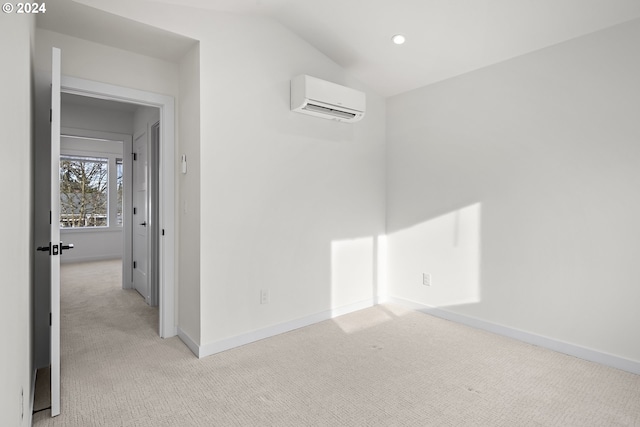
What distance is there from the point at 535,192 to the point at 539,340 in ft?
4.03

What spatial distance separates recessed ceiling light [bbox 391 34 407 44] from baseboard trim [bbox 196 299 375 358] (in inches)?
103

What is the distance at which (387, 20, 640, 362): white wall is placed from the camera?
2.52 m

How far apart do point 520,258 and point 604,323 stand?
71 centimetres

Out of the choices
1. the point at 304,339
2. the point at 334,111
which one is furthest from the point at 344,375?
the point at 334,111

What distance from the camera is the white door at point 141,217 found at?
4359mm

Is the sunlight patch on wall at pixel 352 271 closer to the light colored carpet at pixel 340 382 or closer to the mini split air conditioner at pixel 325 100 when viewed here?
the light colored carpet at pixel 340 382

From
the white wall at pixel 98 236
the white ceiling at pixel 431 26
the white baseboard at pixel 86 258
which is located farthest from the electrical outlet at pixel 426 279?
the white baseboard at pixel 86 258

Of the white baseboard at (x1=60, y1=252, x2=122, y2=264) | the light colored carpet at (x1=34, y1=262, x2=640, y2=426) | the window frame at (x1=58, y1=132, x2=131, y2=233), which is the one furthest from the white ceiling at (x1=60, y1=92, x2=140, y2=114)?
the white baseboard at (x1=60, y1=252, x2=122, y2=264)

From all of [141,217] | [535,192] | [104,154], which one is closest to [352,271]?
[535,192]

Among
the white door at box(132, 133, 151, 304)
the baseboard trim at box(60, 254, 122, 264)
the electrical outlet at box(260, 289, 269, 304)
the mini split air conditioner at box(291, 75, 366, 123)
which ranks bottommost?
the baseboard trim at box(60, 254, 122, 264)

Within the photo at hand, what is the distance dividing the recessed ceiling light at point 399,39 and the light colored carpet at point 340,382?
260 cm

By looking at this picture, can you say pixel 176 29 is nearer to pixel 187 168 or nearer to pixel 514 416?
pixel 187 168
